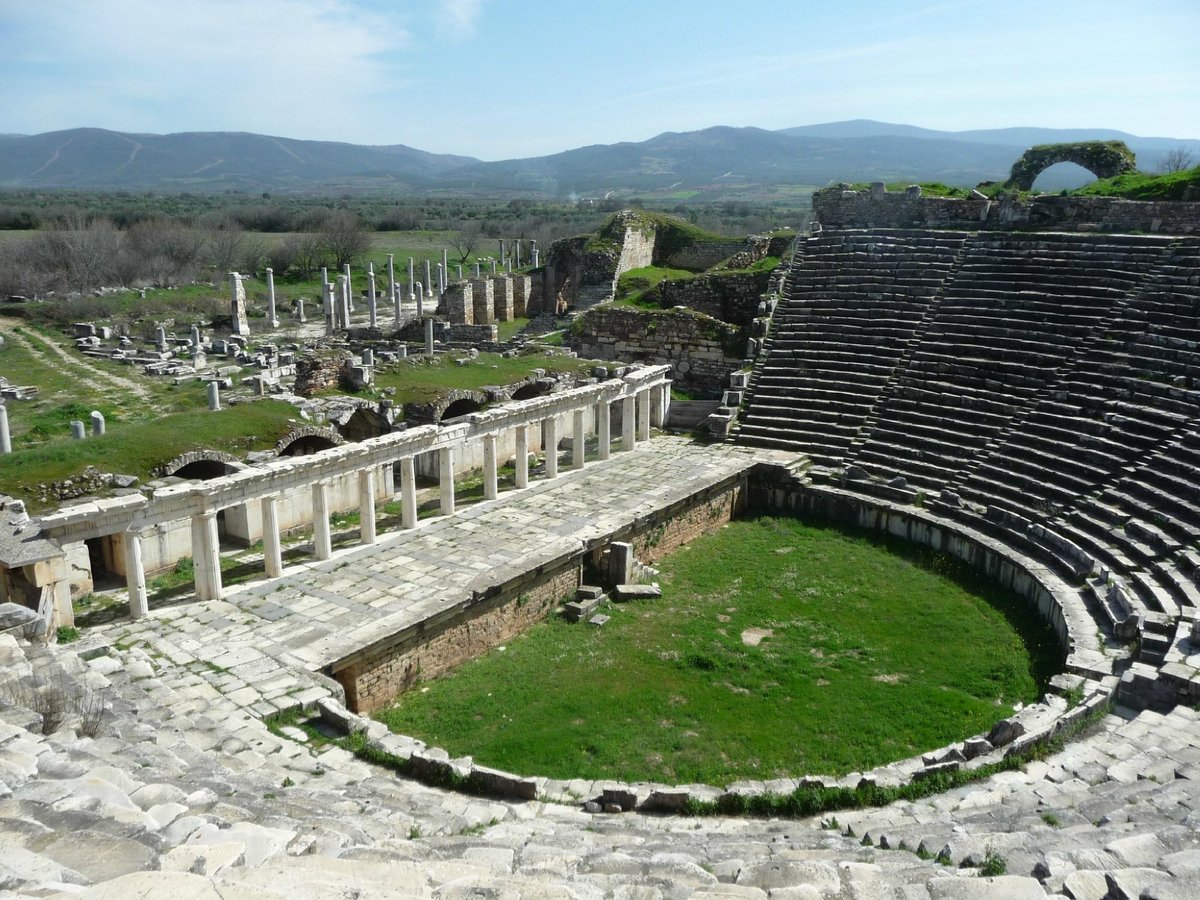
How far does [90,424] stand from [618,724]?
14595mm

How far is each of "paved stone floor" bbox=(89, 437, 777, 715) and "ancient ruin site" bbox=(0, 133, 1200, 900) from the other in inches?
3.3

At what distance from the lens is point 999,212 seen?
86.3ft

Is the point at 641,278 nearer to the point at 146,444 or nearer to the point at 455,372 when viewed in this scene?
the point at 455,372

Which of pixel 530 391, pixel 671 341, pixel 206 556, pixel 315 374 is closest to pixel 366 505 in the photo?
pixel 206 556

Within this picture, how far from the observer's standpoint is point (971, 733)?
36.4 feet

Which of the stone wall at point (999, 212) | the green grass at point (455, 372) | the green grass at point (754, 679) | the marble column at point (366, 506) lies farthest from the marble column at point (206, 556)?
the stone wall at point (999, 212)

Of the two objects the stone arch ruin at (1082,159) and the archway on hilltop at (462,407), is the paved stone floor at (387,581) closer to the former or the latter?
the archway on hilltop at (462,407)

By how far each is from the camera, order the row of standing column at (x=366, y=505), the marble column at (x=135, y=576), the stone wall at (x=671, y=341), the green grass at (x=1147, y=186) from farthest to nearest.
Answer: the stone wall at (x=671, y=341) < the green grass at (x=1147, y=186) < the row of standing column at (x=366, y=505) < the marble column at (x=135, y=576)

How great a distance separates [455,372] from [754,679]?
14.1 m

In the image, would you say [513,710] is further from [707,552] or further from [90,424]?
[90,424]

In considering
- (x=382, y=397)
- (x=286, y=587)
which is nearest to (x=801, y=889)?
(x=286, y=587)

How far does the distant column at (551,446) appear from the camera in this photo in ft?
64.0

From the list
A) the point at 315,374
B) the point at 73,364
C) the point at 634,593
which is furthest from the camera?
the point at 73,364

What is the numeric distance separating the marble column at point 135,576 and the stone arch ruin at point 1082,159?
2840cm
